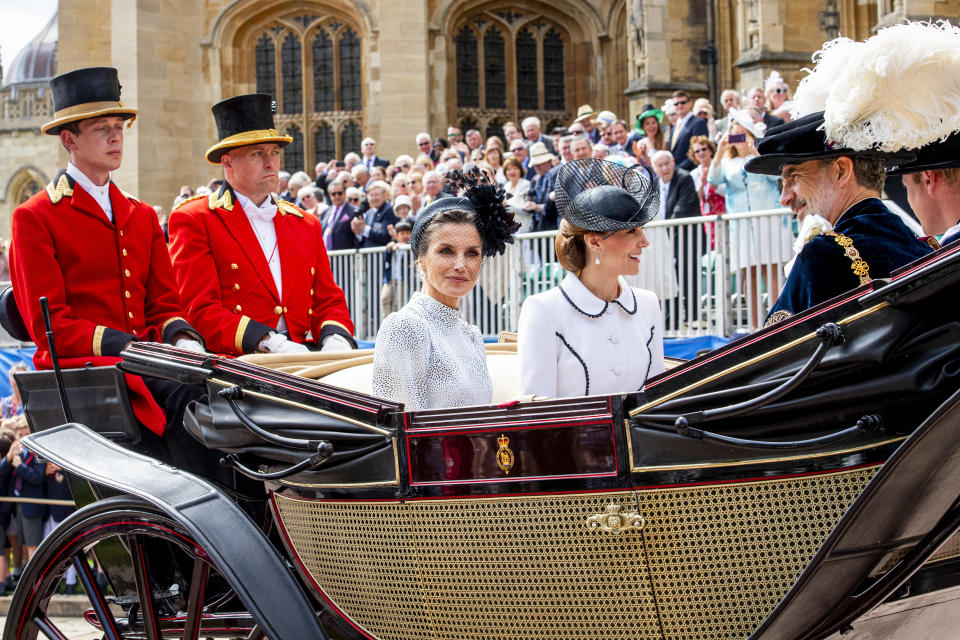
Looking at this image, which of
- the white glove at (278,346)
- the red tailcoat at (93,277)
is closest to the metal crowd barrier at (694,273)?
the white glove at (278,346)

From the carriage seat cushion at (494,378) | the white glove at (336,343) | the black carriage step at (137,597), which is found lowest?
the black carriage step at (137,597)

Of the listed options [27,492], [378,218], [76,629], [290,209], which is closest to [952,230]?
[290,209]

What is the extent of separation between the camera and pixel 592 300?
3529 millimetres

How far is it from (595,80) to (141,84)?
990 cm

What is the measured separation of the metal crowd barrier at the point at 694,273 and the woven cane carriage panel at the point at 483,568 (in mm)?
5621

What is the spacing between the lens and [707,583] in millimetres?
2715

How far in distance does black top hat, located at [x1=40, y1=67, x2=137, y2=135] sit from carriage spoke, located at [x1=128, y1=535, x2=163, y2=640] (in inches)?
64.7

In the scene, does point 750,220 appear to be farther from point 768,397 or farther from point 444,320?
point 768,397

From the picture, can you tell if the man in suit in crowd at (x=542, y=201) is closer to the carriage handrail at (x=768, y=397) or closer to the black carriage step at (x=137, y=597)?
the black carriage step at (x=137, y=597)

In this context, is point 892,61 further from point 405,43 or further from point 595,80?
point 595,80

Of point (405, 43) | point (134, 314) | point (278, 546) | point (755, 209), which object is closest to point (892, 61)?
point (278, 546)

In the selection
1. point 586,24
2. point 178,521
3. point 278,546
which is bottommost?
point 278,546

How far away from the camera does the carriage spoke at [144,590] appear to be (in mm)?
3471

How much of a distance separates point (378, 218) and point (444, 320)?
915cm
